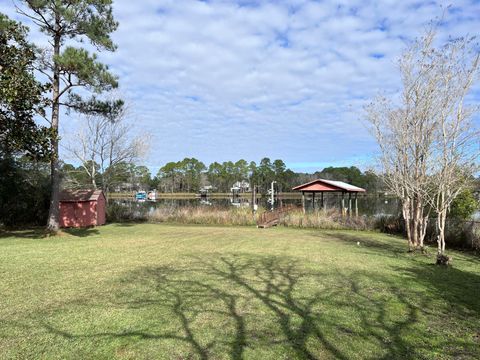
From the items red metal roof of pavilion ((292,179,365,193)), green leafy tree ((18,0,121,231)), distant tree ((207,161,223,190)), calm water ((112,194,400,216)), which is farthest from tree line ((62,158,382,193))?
green leafy tree ((18,0,121,231))

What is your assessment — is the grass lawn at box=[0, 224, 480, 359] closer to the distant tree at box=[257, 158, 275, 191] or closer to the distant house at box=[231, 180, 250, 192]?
the distant tree at box=[257, 158, 275, 191]

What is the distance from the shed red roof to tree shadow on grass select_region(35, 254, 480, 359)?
42.3ft

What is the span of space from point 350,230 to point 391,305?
14.7 m

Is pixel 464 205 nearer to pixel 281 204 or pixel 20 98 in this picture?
pixel 281 204

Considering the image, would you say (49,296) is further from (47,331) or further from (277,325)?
(277,325)

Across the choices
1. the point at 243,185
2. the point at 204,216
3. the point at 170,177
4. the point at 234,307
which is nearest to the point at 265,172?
the point at 243,185

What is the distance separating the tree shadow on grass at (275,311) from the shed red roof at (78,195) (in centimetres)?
1290

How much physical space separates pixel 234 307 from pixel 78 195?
1626 cm

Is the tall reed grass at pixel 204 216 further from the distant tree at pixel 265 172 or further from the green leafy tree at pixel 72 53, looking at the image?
the distant tree at pixel 265 172

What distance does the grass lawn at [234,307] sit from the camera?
11.6 feet

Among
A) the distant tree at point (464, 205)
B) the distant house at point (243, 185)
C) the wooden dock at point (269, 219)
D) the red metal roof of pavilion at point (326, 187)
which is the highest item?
the distant house at point (243, 185)

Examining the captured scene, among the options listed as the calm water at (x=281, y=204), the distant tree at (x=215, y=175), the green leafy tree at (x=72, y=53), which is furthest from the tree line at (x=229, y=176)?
the green leafy tree at (x=72, y=53)

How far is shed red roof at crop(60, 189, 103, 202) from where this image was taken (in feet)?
60.1

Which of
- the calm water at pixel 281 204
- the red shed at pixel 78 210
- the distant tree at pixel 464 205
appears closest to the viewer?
the distant tree at pixel 464 205
